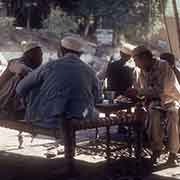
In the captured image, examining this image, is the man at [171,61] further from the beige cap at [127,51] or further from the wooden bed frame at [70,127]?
the wooden bed frame at [70,127]

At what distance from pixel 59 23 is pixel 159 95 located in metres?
16.7

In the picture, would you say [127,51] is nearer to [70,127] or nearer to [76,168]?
[76,168]

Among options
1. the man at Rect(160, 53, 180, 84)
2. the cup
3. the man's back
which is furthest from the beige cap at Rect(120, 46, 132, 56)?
the man's back

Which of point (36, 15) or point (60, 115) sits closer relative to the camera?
point (60, 115)

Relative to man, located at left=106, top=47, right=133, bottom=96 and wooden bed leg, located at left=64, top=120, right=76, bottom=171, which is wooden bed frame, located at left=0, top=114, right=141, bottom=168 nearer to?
wooden bed leg, located at left=64, top=120, right=76, bottom=171

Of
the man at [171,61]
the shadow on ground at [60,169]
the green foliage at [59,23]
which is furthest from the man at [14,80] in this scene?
the green foliage at [59,23]

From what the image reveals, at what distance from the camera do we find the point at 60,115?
5000mm

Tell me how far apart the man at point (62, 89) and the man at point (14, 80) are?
0.27 meters

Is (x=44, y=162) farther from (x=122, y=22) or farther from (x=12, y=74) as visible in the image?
(x=122, y=22)

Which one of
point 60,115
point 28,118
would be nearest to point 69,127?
point 60,115

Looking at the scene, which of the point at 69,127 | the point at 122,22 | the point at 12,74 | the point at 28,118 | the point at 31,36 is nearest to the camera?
the point at 69,127

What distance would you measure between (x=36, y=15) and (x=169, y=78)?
60.9 feet

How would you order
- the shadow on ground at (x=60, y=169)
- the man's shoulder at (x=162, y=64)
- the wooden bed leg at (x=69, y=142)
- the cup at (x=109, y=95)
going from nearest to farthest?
1. the wooden bed leg at (x=69, y=142)
2. the shadow on ground at (x=60, y=169)
3. the man's shoulder at (x=162, y=64)
4. the cup at (x=109, y=95)

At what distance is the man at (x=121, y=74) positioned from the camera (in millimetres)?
7062
